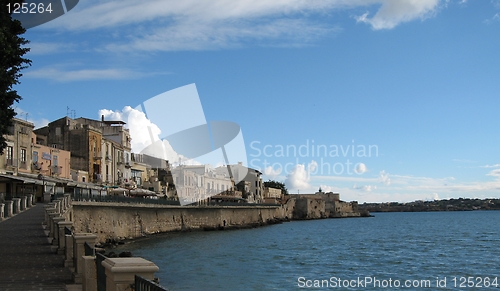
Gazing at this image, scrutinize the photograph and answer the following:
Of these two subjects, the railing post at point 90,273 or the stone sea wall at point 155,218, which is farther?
the stone sea wall at point 155,218

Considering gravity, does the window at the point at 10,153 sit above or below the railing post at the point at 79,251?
above

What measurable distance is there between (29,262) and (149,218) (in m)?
40.8

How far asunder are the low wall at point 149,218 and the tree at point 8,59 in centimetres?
1984

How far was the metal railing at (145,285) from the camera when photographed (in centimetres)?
560

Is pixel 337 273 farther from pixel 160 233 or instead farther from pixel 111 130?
pixel 111 130

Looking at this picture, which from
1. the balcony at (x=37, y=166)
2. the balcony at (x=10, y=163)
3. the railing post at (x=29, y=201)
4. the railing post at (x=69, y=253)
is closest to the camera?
the railing post at (x=69, y=253)

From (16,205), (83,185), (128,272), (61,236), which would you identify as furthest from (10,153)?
(128,272)

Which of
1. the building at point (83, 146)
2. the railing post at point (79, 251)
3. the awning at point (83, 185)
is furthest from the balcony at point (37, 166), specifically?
the railing post at point (79, 251)

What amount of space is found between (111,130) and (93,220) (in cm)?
3227

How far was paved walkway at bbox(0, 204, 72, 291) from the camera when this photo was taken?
12.0m

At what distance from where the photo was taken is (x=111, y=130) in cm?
7144

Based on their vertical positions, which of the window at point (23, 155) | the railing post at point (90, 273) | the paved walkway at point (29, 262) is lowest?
the paved walkway at point (29, 262)

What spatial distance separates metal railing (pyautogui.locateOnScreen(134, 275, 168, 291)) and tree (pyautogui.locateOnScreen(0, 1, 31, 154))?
977 cm

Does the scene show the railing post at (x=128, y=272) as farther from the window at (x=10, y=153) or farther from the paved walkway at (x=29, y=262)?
the window at (x=10, y=153)
